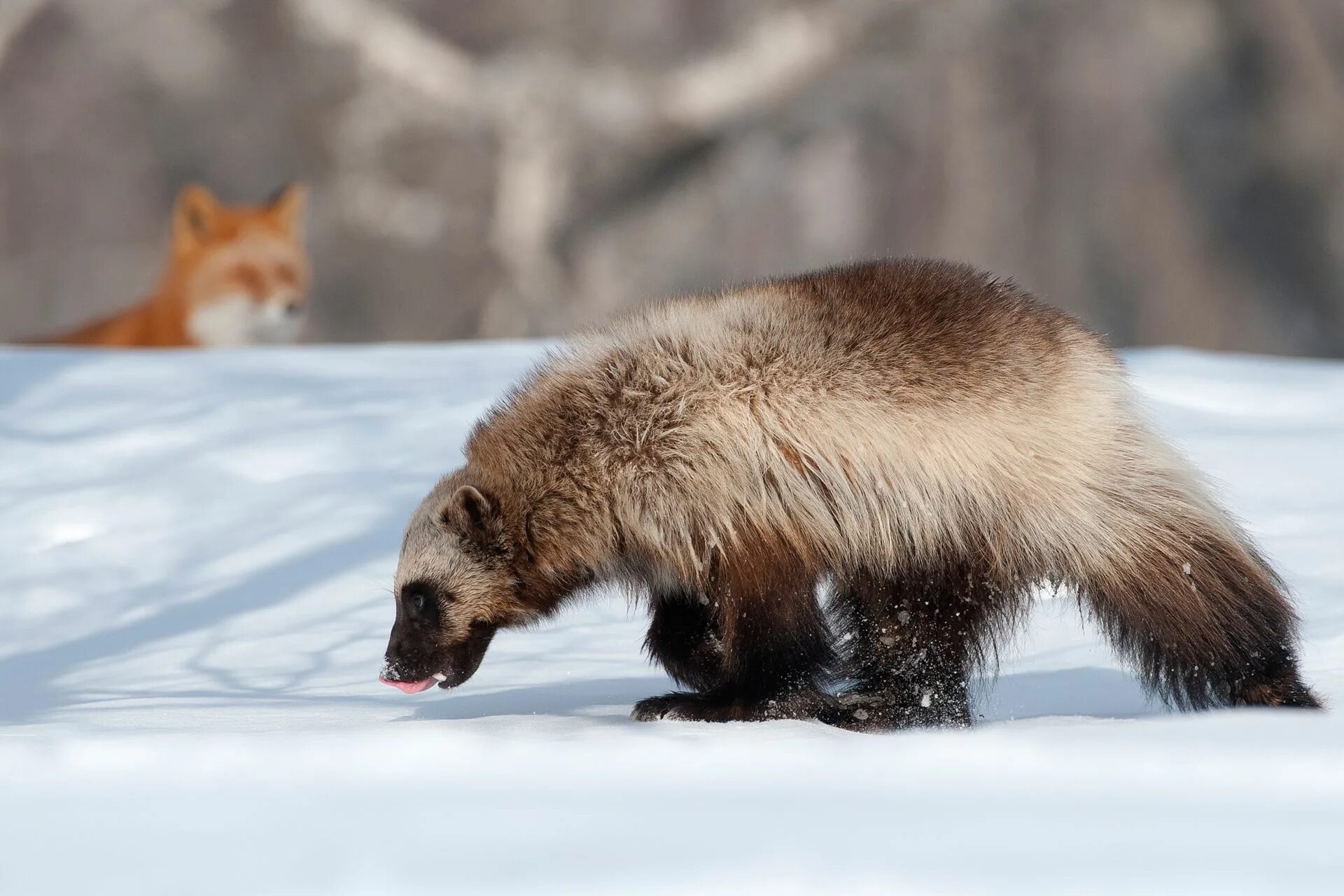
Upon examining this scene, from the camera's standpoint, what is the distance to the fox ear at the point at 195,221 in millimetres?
9227

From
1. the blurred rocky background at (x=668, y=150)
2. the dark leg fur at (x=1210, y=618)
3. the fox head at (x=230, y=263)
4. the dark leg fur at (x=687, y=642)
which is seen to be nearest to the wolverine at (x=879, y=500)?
the dark leg fur at (x=1210, y=618)

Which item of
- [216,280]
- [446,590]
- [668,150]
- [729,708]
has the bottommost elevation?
[729,708]

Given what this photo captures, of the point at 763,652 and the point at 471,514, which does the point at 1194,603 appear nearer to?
the point at 763,652

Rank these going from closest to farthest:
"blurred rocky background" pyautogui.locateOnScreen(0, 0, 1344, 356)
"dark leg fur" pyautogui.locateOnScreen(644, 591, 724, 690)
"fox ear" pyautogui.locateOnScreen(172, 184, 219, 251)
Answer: "dark leg fur" pyautogui.locateOnScreen(644, 591, 724, 690), "fox ear" pyautogui.locateOnScreen(172, 184, 219, 251), "blurred rocky background" pyautogui.locateOnScreen(0, 0, 1344, 356)

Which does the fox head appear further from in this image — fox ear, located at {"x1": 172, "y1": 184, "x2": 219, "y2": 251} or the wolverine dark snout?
the wolverine dark snout

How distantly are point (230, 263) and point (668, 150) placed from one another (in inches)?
212

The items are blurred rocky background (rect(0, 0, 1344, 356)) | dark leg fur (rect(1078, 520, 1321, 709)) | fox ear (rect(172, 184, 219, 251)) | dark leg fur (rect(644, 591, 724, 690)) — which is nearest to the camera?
dark leg fur (rect(1078, 520, 1321, 709))

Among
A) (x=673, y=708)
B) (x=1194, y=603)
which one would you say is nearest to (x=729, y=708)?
(x=673, y=708)

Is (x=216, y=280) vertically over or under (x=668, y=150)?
under

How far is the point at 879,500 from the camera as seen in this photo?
9.41 ft

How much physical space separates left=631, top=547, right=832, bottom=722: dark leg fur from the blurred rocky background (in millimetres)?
10175

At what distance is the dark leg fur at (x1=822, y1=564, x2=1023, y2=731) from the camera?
3.02 meters

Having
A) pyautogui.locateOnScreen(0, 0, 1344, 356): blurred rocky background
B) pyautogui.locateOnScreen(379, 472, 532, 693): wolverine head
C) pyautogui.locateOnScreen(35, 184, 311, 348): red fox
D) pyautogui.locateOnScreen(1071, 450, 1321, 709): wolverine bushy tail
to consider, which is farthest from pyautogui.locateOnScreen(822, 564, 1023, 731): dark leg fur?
pyautogui.locateOnScreen(0, 0, 1344, 356): blurred rocky background

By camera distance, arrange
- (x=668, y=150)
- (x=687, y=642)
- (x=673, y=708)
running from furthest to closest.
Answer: (x=668, y=150), (x=687, y=642), (x=673, y=708)
